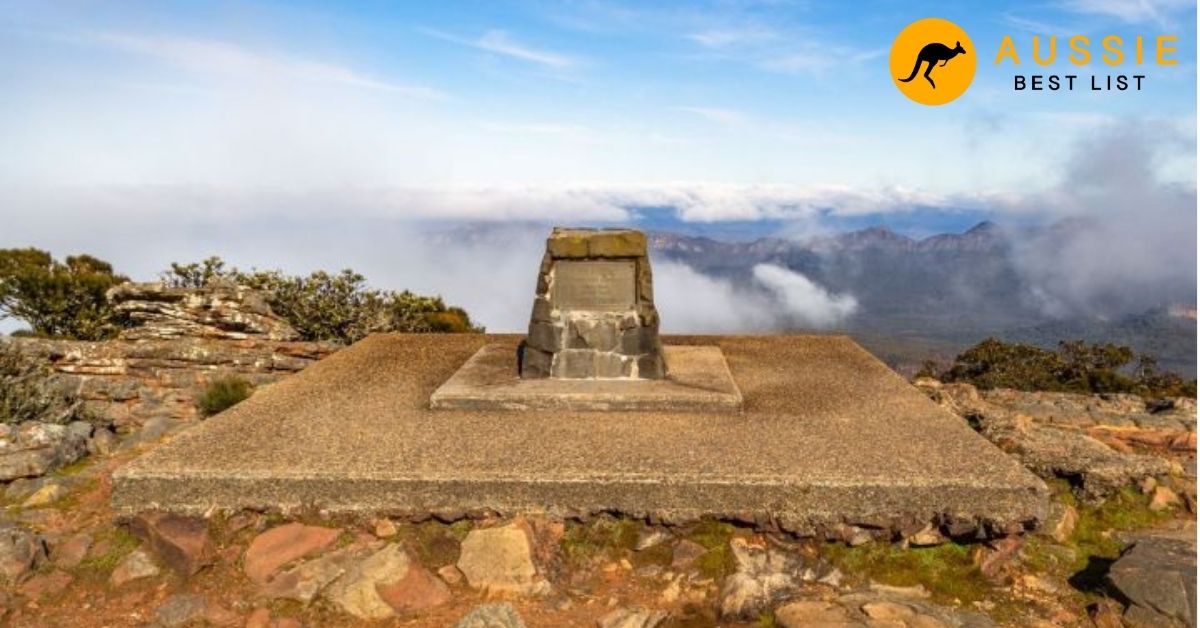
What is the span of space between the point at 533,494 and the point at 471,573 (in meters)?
0.67

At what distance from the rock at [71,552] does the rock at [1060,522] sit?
668 centimetres

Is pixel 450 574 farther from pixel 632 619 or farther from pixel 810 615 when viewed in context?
pixel 810 615

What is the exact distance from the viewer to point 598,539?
546 cm

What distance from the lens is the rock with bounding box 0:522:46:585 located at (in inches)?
203

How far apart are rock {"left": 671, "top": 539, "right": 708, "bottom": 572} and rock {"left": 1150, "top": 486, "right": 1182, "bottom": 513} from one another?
3.93 meters

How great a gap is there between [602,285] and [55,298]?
781 cm

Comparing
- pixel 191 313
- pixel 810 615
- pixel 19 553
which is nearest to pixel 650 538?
pixel 810 615

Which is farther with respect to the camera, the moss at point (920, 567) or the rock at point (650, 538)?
the rock at point (650, 538)

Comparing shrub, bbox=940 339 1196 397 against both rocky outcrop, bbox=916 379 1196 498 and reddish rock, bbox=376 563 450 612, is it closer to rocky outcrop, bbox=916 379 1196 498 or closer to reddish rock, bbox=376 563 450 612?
rocky outcrop, bbox=916 379 1196 498

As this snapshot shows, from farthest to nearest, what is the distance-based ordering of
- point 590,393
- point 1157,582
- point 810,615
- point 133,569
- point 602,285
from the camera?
point 602,285
point 590,393
point 133,569
point 1157,582
point 810,615

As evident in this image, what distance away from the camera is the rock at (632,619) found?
186 inches

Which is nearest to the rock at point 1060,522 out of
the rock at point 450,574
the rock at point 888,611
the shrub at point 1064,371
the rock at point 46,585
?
the rock at point 888,611

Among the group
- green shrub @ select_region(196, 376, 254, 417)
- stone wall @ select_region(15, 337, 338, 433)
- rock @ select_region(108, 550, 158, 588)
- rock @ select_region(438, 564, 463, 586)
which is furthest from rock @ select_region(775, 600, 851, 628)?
stone wall @ select_region(15, 337, 338, 433)

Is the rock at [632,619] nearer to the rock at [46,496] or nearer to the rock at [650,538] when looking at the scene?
the rock at [650,538]
